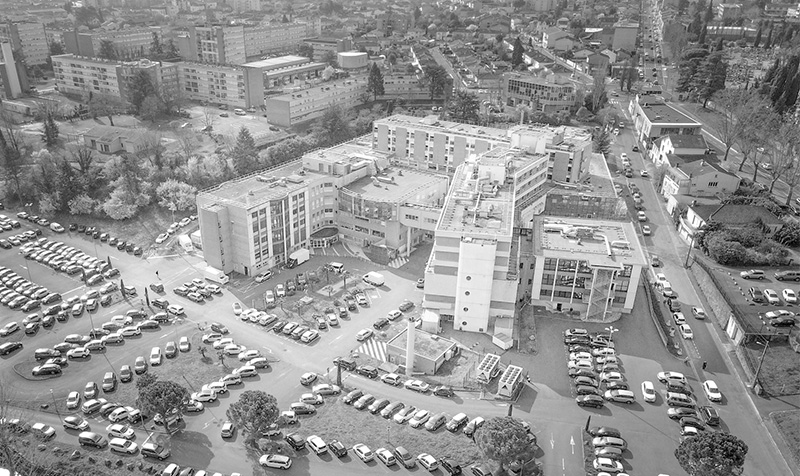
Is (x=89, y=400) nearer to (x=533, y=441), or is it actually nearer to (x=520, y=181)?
(x=533, y=441)

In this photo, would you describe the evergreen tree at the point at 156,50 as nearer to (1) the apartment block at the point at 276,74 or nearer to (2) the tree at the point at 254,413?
(1) the apartment block at the point at 276,74

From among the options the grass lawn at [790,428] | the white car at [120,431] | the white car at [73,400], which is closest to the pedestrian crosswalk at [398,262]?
the white car at [120,431]

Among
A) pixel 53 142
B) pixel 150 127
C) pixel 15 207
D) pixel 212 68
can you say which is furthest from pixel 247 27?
pixel 15 207

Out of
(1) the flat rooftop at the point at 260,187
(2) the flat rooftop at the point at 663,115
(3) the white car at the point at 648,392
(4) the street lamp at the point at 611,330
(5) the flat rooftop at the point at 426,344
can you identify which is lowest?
(3) the white car at the point at 648,392

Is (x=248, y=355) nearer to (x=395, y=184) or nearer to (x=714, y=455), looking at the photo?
(x=395, y=184)

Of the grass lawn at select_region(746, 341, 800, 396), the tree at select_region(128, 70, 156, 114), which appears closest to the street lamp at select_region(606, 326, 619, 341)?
the grass lawn at select_region(746, 341, 800, 396)

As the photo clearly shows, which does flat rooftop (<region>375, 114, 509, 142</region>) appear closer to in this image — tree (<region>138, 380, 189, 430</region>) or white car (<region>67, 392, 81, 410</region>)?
tree (<region>138, 380, 189, 430</region>)
